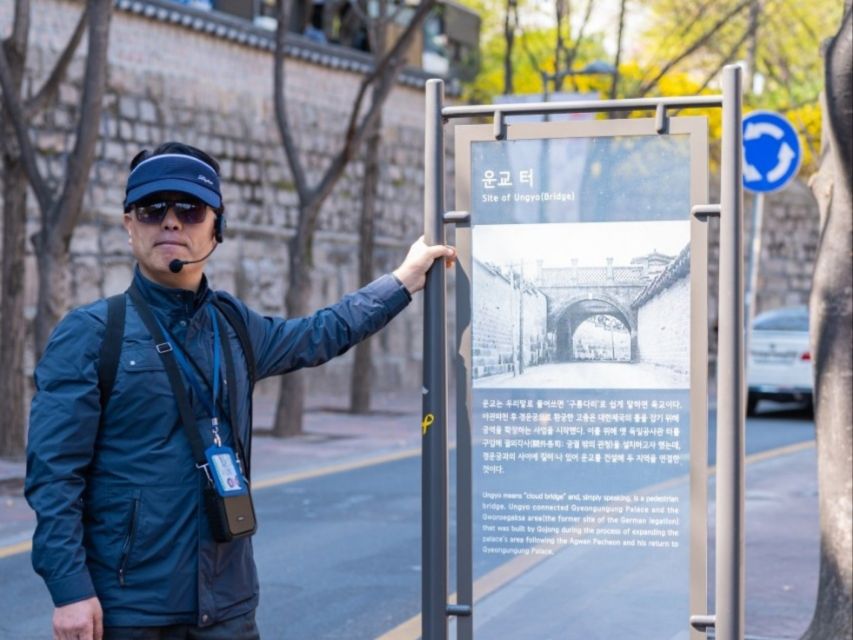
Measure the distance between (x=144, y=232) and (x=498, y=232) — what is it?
3.10 feet

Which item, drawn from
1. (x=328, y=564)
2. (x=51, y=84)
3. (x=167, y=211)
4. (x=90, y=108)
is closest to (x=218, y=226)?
(x=167, y=211)

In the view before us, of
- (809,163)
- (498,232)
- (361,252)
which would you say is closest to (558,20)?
(361,252)

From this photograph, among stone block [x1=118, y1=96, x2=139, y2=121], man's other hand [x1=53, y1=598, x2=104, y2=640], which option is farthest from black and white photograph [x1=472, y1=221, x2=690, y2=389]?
stone block [x1=118, y1=96, x2=139, y2=121]

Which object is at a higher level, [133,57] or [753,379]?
[133,57]

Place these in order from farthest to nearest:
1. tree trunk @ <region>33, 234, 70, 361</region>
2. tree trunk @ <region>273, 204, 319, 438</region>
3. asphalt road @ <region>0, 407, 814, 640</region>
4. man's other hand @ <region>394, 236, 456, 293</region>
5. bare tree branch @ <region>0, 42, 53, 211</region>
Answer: tree trunk @ <region>273, 204, 319, 438</region>, tree trunk @ <region>33, 234, 70, 361</region>, bare tree branch @ <region>0, 42, 53, 211</region>, asphalt road @ <region>0, 407, 814, 640</region>, man's other hand @ <region>394, 236, 456, 293</region>

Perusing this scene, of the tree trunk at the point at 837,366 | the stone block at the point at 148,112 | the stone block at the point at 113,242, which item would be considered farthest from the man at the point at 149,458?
the stone block at the point at 148,112

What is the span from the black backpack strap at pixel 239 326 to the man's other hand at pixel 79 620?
0.66m

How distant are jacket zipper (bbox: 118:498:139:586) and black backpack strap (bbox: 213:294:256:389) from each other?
456 millimetres

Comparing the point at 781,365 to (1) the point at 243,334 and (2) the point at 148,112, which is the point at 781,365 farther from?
(1) the point at 243,334

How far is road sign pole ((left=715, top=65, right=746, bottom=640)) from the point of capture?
12.8 ft

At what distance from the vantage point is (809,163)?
1405 inches

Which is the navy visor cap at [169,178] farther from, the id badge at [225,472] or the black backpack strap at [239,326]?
the id badge at [225,472]

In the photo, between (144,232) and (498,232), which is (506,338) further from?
(144,232)

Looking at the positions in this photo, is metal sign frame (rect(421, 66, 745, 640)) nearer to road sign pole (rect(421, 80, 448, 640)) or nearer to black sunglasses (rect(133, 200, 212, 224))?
road sign pole (rect(421, 80, 448, 640))
